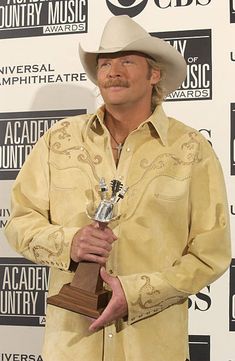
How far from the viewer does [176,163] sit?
1.34 meters

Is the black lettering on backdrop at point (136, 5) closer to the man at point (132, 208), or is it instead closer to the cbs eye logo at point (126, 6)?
the cbs eye logo at point (126, 6)

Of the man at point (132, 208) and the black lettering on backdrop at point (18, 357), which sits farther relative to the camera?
the black lettering on backdrop at point (18, 357)

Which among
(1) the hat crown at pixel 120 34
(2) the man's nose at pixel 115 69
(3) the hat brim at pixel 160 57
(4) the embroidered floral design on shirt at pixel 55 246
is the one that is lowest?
(4) the embroidered floral design on shirt at pixel 55 246

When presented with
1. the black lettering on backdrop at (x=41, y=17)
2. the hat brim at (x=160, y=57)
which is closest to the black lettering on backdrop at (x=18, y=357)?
the hat brim at (x=160, y=57)

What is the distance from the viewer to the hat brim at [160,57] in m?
1.34

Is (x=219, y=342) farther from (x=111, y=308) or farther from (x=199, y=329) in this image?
(x=111, y=308)

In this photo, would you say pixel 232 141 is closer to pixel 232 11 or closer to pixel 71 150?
pixel 232 11

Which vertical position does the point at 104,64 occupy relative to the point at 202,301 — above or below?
above

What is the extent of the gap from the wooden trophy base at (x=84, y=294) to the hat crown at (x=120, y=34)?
504mm

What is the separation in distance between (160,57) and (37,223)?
0.48 metres

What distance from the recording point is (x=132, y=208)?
1312 millimetres

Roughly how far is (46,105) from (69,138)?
60 centimetres

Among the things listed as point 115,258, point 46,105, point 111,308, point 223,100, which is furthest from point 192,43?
point 111,308

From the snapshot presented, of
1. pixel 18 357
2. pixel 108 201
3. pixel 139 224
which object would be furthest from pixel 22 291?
pixel 108 201
